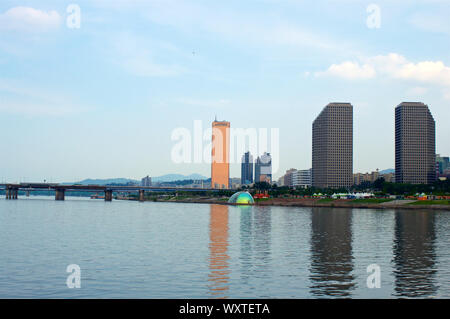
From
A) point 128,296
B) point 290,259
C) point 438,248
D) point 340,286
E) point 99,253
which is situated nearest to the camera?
point 128,296

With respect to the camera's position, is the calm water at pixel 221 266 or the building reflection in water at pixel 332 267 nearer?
the calm water at pixel 221 266

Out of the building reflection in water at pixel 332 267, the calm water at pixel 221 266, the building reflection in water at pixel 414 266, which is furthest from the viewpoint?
the building reflection in water at pixel 414 266

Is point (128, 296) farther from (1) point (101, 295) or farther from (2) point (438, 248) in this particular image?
(2) point (438, 248)

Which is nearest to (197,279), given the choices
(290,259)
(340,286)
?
(340,286)

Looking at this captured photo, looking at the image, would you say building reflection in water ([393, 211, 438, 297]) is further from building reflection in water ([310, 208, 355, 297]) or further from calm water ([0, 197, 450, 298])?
building reflection in water ([310, 208, 355, 297])

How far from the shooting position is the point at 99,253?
5019cm

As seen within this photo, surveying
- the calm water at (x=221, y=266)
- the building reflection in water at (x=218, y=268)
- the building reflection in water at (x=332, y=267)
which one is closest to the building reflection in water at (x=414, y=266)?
the calm water at (x=221, y=266)

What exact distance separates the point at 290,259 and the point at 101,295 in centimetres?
2083

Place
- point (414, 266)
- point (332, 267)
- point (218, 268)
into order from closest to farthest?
1. point (218, 268)
2. point (332, 267)
3. point (414, 266)

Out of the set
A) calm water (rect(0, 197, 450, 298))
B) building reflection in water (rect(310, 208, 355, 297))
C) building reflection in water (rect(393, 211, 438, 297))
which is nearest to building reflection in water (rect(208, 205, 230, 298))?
calm water (rect(0, 197, 450, 298))

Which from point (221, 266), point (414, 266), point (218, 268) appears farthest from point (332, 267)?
point (218, 268)

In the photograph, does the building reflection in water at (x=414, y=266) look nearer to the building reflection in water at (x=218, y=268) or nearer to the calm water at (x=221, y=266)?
the calm water at (x=221, y=266)

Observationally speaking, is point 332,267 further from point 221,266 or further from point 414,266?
point 221,266
